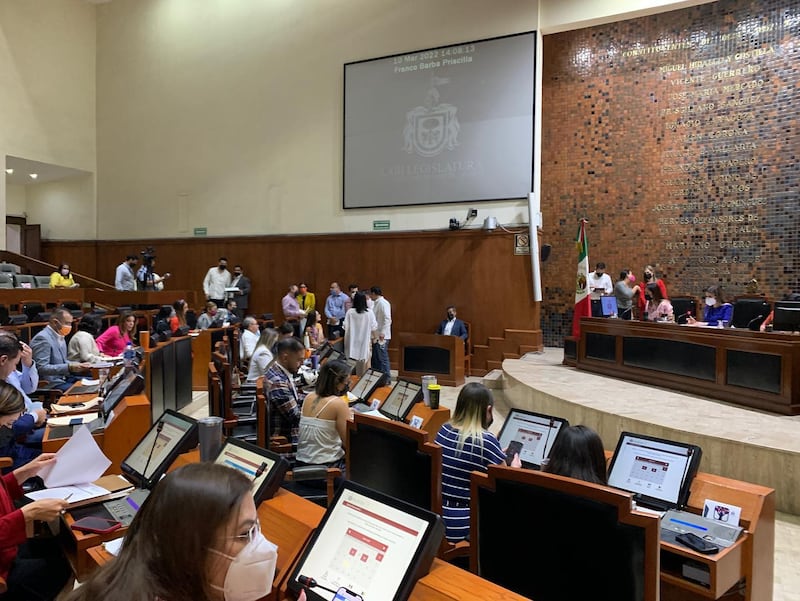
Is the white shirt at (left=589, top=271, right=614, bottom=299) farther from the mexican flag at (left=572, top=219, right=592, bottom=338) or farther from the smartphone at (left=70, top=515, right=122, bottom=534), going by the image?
the smartphone at (left=70, top=515, right=122, bottom=534)

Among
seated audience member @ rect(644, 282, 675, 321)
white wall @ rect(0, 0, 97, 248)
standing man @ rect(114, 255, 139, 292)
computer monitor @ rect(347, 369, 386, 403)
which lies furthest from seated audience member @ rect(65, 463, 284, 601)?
white wall @ rect(0, 0, 97, 248)

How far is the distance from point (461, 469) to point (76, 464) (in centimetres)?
163

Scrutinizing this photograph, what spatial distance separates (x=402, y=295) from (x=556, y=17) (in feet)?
18.9

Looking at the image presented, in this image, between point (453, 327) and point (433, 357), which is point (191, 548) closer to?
point (433, 357)

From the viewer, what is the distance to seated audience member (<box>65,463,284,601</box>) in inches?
43.1

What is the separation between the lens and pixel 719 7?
10188mm

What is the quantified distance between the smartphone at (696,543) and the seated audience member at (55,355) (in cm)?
570

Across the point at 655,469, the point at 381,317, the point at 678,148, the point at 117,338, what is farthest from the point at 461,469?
the point at 678,148

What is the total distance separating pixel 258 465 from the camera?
1997 mm

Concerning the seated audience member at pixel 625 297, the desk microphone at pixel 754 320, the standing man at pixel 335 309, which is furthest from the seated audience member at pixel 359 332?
the desk microphone at pixel 754 320

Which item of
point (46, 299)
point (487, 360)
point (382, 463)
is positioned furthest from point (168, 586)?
point (46, 299)

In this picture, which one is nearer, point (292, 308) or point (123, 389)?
point (123, 389)

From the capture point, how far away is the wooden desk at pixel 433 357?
941 centimetres

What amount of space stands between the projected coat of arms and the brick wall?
7.24 feet
